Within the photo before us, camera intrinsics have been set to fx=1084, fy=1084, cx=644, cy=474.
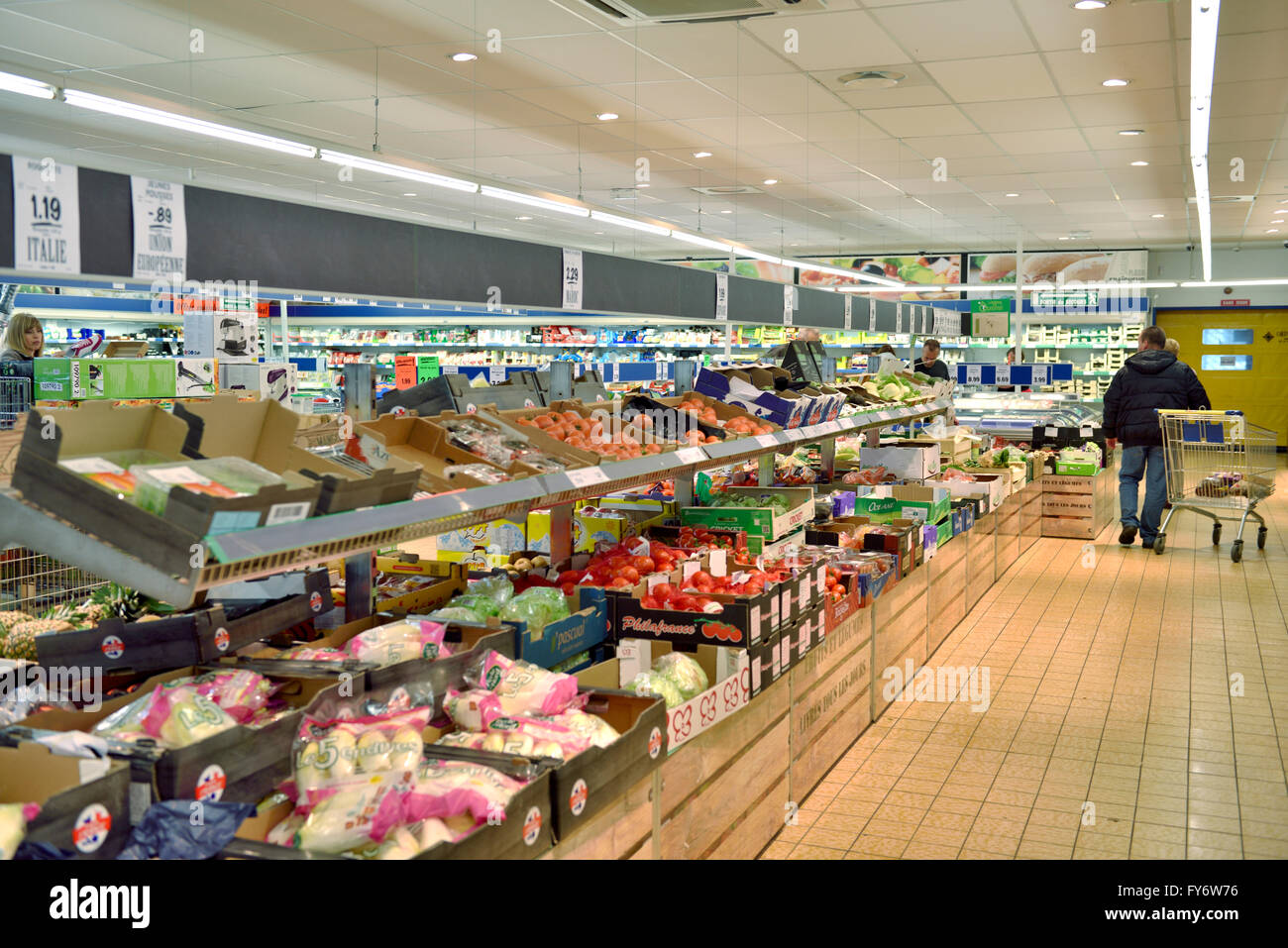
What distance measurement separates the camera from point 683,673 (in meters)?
3.09

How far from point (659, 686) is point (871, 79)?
5680 mm

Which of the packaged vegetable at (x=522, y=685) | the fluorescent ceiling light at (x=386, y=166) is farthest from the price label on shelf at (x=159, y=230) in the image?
the packaged vegetable at (x=522, y=685)

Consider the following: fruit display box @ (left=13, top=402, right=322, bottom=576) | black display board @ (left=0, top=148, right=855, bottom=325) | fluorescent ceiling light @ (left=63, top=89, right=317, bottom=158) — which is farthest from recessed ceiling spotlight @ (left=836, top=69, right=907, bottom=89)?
fruit display box @ (left=13, top=402, right=322, bottom=576)

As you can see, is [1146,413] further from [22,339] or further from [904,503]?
[22,339]

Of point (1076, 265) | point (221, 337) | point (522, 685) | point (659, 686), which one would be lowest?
point (659, 686)

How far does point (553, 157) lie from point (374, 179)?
2.08 metres

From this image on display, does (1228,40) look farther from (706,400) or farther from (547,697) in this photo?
(547,697)

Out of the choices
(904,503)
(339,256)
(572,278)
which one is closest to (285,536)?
(339,256)

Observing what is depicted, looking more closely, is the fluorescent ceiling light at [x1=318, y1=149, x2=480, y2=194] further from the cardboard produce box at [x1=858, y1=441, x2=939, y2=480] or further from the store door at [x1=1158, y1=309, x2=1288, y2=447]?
the store door at [x1=1158, y1=309, x2=1288, y2=447]

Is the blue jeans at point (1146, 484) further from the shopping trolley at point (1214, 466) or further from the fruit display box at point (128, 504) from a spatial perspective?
the fruit display box at point (128, 504)

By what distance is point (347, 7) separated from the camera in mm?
6117

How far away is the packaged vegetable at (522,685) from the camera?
254 cm

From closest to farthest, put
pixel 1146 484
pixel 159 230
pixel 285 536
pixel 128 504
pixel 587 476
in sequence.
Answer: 1. pixel 128 504
2. pixel 285 536
3. pixel 587 476
4. pixel 159 230
5. pixel 1146 484

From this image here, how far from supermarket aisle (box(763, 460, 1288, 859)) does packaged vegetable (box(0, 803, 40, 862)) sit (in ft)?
7.97
